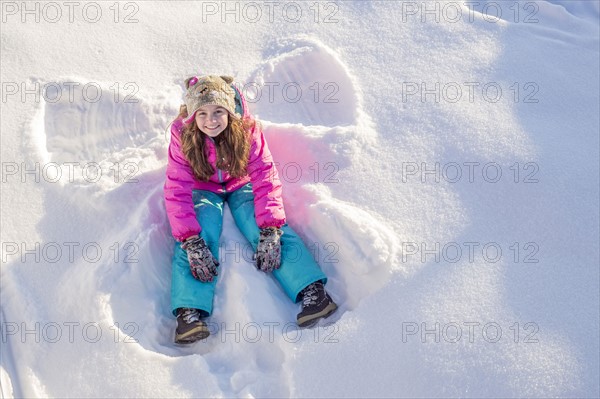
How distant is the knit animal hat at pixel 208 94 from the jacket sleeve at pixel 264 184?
0.21 meters

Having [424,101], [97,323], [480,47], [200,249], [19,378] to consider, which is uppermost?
[480,47]

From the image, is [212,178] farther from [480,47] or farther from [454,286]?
[480,47]

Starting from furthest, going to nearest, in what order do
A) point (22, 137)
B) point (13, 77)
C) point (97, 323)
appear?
point (13, 77) < point (22, 137) < point (97, 323)

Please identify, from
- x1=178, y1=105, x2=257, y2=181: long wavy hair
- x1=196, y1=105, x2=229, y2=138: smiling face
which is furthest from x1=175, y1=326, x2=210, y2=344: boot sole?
x1=196, y1=105, x2=229, y2=138: smiling face

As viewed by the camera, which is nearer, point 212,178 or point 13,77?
point 212,178

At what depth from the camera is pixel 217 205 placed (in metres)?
2.83

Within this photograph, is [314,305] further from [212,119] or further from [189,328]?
[212,119]

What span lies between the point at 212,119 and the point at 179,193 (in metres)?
0.35

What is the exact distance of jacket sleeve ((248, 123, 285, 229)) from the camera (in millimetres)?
2688

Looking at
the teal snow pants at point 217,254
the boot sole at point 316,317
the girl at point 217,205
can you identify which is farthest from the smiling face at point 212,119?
the boot sole at point 316,317

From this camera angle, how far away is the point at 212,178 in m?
2.85

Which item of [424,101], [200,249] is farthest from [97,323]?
[424,101]

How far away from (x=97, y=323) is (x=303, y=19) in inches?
81.0

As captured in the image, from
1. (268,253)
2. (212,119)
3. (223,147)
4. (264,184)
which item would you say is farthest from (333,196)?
(212,119)
